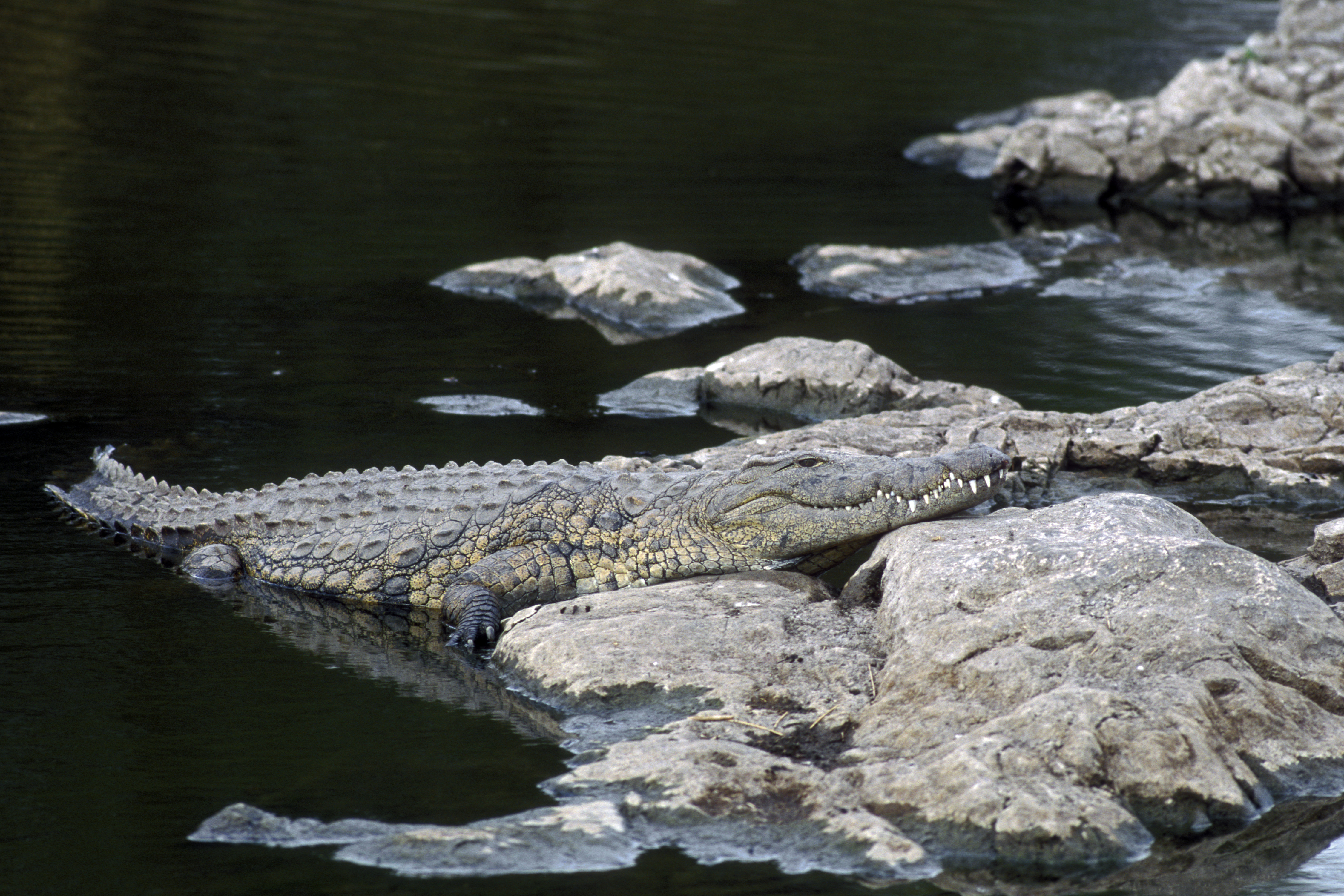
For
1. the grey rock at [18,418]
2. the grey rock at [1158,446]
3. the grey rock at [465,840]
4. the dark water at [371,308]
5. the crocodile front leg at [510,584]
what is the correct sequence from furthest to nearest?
1. the grey rock at [18,418]
2. the grey rock at [1158,446]
3. the crocodile front leg at [510,584]
4. the dark water at [371,308]
5. the grey rock at [465,840]

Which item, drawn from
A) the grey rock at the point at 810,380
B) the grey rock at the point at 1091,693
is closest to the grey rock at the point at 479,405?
the grey rock at the point at 810,380

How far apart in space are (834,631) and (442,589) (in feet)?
6.90

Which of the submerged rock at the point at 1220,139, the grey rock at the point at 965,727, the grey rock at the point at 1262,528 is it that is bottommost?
the grey rock at the point at 1262,528

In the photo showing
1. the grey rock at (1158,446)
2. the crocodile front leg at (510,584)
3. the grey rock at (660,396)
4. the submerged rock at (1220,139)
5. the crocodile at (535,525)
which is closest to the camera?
the crocodile at (535,525)

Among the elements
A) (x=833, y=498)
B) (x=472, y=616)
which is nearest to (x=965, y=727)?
(x=833, y=498)

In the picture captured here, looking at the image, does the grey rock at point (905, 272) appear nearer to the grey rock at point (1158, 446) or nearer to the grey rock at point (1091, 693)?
the grey rock at point (1158, 446)

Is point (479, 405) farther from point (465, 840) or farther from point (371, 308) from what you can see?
point (465, 840)

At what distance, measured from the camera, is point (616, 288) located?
12.3 meters

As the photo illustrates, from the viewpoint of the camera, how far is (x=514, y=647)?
5.77m

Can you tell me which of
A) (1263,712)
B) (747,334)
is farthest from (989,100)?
(1263,712)

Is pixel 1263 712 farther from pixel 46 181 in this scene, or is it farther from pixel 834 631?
pixel 46 181

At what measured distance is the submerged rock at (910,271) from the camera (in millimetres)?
→ 13289

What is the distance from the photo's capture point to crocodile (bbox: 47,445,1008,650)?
6059mm

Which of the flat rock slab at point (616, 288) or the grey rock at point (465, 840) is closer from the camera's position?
the grey rock at point (465, 840)
